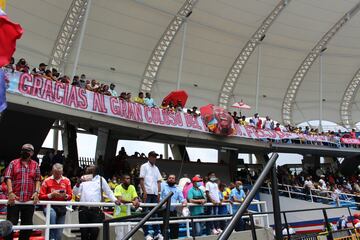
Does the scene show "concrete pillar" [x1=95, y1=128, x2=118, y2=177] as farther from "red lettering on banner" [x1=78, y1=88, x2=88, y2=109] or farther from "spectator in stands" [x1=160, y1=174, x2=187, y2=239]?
"spectator in stands" [x1=160, y1=174, x2=187, y2=239]

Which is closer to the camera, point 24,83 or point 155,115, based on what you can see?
point 24,83

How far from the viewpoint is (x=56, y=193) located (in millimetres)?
6191

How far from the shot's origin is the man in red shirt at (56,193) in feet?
20.2

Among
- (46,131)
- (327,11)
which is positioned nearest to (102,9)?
(46,131)

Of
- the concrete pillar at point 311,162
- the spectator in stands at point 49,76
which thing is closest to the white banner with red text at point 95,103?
the spectator in stands at point 49,76

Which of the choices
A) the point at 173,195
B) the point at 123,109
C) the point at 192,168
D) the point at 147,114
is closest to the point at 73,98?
the point at 123,109

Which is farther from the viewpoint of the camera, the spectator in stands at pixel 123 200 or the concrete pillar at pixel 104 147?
the concrete pillar at pixel 104 147

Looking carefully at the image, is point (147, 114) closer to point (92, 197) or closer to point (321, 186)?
point (92, 197)

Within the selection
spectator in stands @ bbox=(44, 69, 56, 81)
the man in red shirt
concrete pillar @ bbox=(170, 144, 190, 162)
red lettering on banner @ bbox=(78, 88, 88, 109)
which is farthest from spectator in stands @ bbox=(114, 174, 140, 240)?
concrete pillar @ bbox=(170, 144, 190, 162)

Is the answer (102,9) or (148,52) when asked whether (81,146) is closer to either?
(148,52)

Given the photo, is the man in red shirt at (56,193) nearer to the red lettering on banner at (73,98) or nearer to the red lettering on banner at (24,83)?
the red lettering on banner at (24,83)

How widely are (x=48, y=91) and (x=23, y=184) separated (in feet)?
22.7

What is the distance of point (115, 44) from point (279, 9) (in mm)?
11175

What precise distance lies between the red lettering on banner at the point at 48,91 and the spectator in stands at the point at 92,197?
5.80 meters
